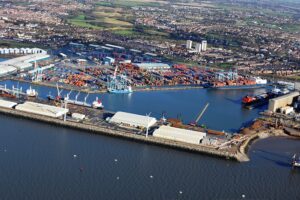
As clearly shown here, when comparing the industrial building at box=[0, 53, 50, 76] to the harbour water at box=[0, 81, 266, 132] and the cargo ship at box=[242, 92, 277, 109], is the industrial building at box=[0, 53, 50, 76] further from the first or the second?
the cargo ship at box=[242, 92, 277, 109]

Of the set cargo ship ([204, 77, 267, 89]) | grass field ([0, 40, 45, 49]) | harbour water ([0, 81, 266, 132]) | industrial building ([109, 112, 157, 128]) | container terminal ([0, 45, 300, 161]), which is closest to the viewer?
container terminal ([0, 45, 300, 161])

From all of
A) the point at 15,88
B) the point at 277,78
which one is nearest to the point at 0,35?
the point at 15,88

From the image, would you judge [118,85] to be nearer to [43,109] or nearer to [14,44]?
[43,109]

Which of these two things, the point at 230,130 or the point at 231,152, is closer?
the point at 231,152

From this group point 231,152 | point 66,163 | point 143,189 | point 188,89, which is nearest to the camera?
point 143,189

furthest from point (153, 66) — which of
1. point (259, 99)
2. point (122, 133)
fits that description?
point (122, 133)

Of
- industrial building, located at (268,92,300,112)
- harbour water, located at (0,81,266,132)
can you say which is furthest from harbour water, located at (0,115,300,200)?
industrial building, located at (268,92,300,112)

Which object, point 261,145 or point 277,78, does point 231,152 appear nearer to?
point 261,145
